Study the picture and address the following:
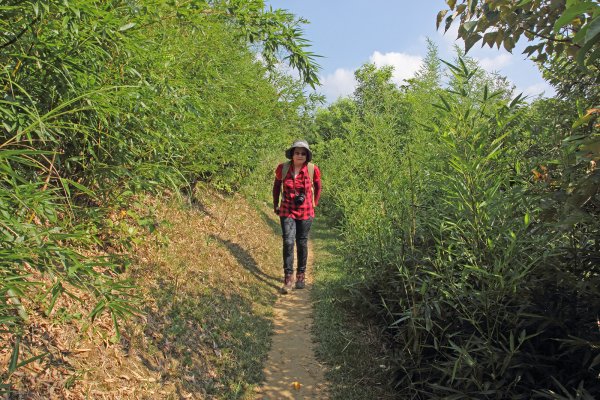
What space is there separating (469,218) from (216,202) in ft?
24.3

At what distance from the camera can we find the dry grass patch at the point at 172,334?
267 cm

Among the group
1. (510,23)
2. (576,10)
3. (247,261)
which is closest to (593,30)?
(576,10)

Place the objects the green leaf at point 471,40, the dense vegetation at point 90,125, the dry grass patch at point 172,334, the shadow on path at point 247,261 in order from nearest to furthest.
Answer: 1. the dense vegetation at point 90,125
2. the green leaf at point 471,40
3. the dry grass patch at point 172,334
4. the shadow on path at point 247,261

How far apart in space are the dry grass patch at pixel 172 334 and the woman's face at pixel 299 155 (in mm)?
2021

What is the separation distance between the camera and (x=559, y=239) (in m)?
2.42

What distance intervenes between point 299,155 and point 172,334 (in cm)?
334

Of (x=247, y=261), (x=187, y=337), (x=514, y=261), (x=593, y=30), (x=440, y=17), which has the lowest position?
(x=187, y=337)

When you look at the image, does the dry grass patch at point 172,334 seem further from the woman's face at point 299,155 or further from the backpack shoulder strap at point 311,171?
the woman's face at point 299,155

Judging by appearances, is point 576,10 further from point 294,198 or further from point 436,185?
point 294,198

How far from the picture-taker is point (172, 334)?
12.0 ft

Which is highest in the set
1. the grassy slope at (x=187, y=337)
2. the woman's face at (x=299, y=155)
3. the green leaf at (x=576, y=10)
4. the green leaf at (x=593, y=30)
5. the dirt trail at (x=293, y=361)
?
the woman's face at (x=299, y=155)

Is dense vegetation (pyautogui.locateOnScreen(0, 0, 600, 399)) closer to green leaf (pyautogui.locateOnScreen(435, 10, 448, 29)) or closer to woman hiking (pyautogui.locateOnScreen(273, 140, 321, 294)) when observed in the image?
green leaf (pyautogui.locateOnScreen(435, 10, 448, 29))

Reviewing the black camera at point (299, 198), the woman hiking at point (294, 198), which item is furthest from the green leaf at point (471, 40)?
the black camera at point (299, 198)

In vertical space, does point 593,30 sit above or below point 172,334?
above
